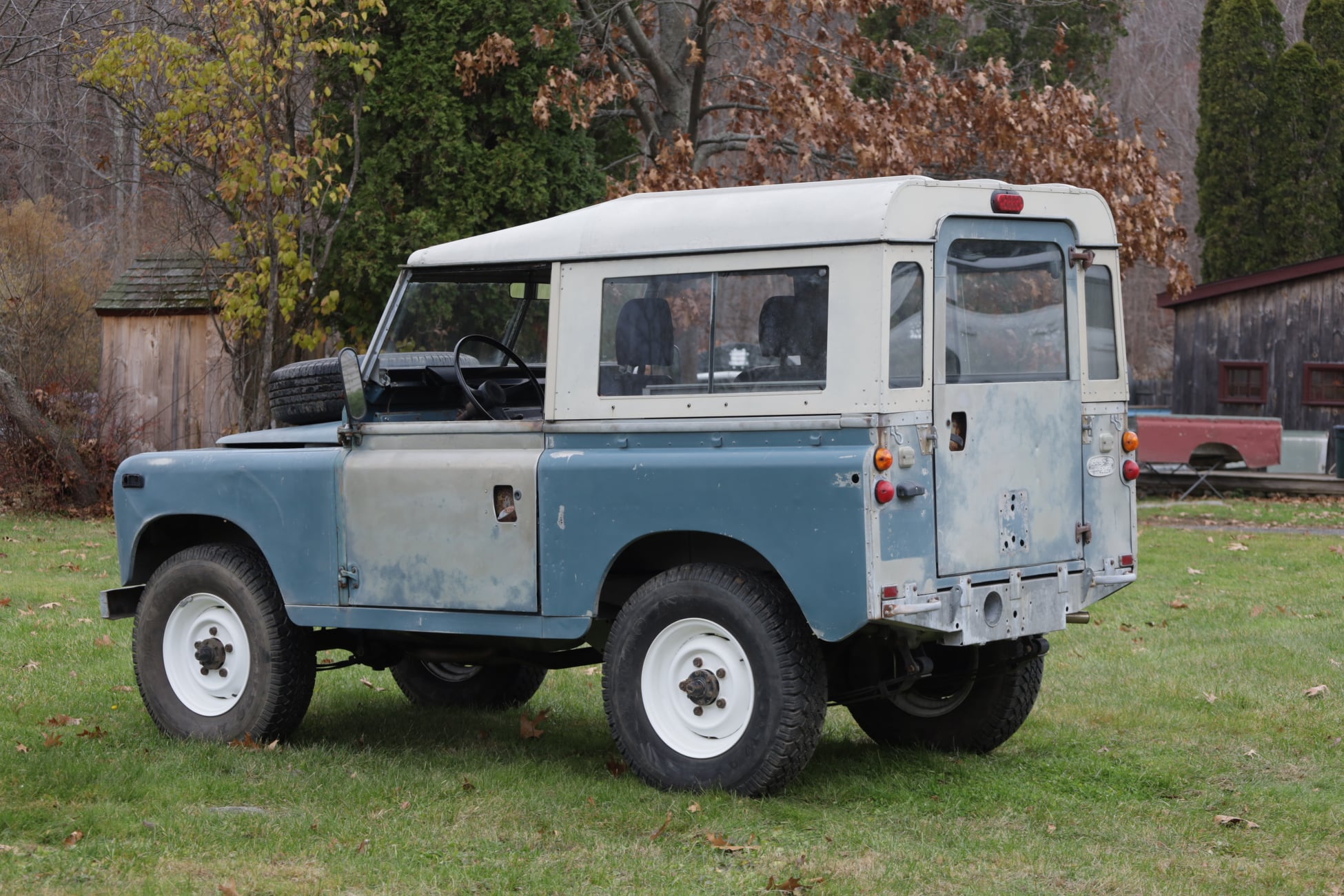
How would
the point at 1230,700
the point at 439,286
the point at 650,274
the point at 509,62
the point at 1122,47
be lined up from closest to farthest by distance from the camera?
the point at 650,274
the point at 439,286
the point at 1230,700
the point at 509,62
the point at 1122,47

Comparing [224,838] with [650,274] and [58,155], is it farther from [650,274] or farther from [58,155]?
[58,155]

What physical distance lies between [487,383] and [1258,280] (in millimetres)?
22582

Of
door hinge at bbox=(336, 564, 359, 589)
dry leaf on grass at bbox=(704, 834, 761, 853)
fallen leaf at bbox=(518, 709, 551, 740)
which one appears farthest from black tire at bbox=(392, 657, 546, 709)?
dry leaf on grass at bbox=(704, 834, 761, 853)

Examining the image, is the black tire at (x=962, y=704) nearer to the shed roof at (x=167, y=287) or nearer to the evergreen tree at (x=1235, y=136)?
the shed roof at (x=167, y=287)

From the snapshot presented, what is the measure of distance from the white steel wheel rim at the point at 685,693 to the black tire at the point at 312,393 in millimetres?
2231

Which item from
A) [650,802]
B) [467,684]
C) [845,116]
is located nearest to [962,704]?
[650,802]

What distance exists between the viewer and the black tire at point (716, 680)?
6.21 meters

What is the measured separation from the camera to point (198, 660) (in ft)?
25.3

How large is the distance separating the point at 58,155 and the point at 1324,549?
3773 cm

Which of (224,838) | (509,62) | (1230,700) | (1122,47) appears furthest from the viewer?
(1122,47)

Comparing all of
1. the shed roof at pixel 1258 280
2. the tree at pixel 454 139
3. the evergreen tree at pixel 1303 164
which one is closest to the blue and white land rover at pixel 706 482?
the tree at pixel 454 139

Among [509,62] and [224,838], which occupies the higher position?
[509,62]

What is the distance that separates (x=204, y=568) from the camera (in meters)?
7.64

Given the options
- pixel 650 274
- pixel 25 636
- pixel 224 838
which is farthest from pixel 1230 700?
pixel 25 636
